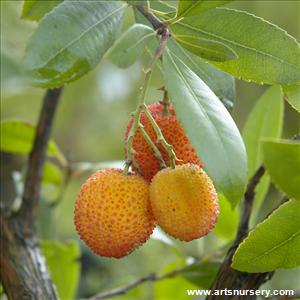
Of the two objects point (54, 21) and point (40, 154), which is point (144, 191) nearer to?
point (54, 21)

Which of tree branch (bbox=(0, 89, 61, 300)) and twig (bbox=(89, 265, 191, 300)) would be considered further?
twig (bbox=(89, 265, 191, 300))

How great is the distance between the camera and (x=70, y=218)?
86.2 inches

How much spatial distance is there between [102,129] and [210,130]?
236 cm

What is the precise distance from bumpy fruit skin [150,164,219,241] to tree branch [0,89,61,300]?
361mm

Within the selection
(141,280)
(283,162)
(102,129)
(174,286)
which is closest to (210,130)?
(283,162)

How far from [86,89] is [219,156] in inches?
96.6

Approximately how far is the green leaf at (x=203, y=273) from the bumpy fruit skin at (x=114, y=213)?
44cm

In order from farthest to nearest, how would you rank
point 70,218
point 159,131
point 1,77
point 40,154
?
point 70,218 < point 40,154 < point 1,77 < point 159,131

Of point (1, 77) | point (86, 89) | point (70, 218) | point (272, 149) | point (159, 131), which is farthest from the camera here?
point (86, 89)

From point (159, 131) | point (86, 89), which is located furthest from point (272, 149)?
point (86, 89)

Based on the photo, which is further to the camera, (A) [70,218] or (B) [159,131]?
(A) [70,218]

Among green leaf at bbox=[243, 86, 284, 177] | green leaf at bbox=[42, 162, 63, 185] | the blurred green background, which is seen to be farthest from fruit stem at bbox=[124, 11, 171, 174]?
green leaf at bbox=[42, 162, 63, 185]

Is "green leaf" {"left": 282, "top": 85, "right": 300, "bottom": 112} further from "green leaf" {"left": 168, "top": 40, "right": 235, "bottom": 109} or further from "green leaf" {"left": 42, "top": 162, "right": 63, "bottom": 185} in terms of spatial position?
"green leaf" {"left": 42, "top": 162, "right": 63, "bottom": 185}

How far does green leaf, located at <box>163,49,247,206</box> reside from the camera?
75cm
